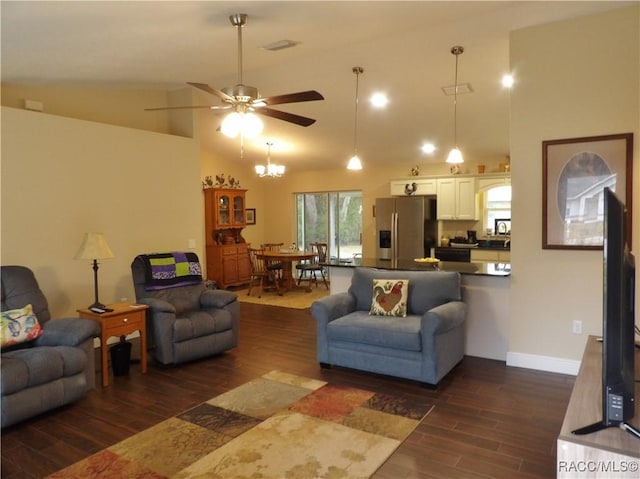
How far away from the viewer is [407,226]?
7.73 meters

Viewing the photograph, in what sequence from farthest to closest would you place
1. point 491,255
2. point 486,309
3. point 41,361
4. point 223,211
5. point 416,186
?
point 223,211 → point 416,186 → point 491,255 → point 486,309 → point 41,361

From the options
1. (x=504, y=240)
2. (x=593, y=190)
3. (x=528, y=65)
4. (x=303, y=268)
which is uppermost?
(x=528, y=65)

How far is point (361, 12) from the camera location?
11.6 feet

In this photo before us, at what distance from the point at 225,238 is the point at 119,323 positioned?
16.2 ft

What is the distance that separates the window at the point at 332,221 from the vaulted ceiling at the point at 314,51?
280 centimetres

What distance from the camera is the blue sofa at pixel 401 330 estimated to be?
355cm

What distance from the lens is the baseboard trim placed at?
3852 mm

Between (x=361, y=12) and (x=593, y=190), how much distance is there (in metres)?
2.39

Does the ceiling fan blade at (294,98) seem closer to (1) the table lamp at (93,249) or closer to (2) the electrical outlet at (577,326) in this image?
(1) the table lamp at (93,249)

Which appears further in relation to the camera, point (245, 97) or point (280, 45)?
point (280, 45)

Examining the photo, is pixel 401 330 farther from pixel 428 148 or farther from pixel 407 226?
pixel 428 148

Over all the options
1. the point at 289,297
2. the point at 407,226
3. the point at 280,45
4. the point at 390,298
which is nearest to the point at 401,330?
the point at 390,298

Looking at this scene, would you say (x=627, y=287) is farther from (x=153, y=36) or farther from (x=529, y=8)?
(x=153, y=36)

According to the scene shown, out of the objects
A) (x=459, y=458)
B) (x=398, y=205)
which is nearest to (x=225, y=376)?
(x=459, y=458)
